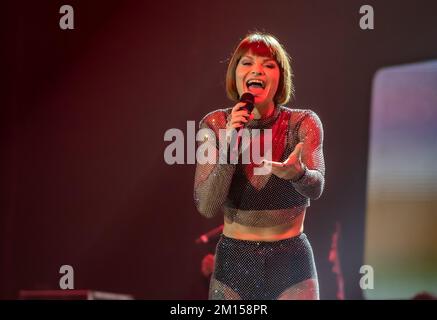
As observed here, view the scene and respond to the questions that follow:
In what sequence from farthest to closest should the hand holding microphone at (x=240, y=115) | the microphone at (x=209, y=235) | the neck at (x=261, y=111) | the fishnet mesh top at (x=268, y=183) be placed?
the microphone at (x=209, y=235) < the neck at (x=261, y=111) < the fishnet mesh top at (x=268, y=183) < the hand holding microphone at (x=240, y=115)

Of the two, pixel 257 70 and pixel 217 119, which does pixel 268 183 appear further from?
pixel 257 70

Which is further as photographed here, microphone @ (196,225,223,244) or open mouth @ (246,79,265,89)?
microphone @ (196,225,223,244)

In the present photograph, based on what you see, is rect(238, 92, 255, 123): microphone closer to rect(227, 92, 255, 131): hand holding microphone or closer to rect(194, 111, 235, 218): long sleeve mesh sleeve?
rect(227, 92, 255, 131): hand holding microphone

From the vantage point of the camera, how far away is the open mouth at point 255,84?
2465 millimetres

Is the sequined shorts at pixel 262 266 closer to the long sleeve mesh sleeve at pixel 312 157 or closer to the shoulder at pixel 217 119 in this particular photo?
the long sleeve mesh sleeve at pixel 312 157

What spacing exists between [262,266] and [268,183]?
0.28 meters

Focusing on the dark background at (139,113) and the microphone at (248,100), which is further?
the dark background at (139,113)

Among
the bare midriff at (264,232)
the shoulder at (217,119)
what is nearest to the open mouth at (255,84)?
the shoulder at (217,119)

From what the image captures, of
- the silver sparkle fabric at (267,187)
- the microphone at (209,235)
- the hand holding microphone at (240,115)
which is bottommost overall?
the microphone at (209,235)

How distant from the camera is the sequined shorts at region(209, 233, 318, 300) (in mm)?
2361

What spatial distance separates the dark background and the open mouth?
1.14 ft

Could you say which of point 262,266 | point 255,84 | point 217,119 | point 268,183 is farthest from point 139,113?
point 262,266

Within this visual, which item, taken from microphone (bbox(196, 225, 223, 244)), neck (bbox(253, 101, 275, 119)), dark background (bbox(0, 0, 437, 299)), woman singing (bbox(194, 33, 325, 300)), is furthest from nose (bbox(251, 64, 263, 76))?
microphone (bbox(196, 225, 223, 244))
